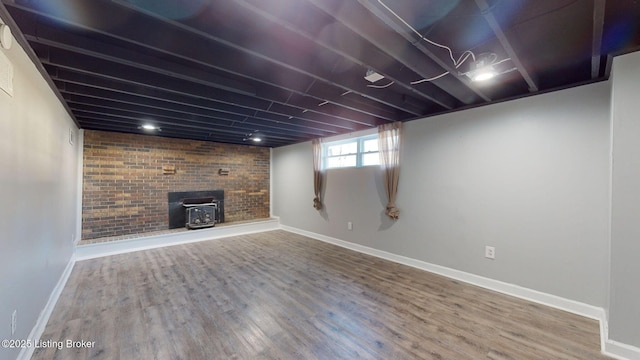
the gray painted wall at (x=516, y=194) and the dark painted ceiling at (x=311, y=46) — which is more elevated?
the dark painted ceiling at (x=311, y=46)

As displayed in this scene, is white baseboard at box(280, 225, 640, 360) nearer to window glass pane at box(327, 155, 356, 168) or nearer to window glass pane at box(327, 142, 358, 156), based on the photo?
window glass pane at box(327, 155, 356, 168)

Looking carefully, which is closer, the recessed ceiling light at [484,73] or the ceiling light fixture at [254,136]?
the recessed ceiling light at [484,73]

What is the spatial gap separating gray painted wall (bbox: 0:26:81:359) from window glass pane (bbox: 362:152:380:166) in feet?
13.2

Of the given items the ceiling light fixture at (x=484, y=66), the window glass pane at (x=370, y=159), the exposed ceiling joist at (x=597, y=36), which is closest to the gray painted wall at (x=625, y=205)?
the exposed ceiling joist at (x=597, y=36)

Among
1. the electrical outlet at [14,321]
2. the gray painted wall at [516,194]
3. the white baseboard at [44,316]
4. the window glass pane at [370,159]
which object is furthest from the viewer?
the window glass pane at [370,159]

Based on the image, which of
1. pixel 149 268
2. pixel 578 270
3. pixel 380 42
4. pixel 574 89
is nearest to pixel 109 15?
pixel 380 42

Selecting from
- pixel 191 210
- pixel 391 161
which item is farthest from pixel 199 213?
pixel 391 161

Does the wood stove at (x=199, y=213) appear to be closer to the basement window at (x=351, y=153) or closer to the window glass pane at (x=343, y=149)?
the basement window at (x=351, y=153)

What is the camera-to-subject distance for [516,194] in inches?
108

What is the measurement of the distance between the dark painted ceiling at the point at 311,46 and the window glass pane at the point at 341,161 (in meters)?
1.75

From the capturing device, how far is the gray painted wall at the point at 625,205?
178 cm

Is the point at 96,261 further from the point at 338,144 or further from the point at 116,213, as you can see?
the point at 338,144

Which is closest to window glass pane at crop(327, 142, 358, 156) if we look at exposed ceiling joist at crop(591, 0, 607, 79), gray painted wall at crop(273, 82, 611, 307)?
gray painted wall at crop(273, 82, 611, 307)

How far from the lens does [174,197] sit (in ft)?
17.4
